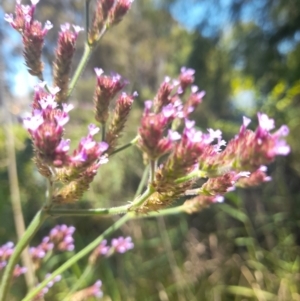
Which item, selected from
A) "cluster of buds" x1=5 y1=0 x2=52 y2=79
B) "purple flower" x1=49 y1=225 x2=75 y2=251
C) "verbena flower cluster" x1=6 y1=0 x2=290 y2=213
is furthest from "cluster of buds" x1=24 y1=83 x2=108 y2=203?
"purple flower" x1=49 y1=225 x2=75 y2=251

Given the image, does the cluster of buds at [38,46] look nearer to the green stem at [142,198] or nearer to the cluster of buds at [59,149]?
the cluster of buds at [59,149]

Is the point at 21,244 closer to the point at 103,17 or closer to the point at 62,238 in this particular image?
the point at 62,238

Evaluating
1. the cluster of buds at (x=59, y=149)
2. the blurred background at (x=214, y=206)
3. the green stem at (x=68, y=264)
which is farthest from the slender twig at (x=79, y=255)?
the blurred background at (x=214, y=206)

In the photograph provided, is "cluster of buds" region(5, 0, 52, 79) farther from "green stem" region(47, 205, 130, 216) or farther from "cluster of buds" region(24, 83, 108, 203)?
"green stem" region(47, 205, 130, 216)

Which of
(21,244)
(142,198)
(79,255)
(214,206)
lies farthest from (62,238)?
(214,206)

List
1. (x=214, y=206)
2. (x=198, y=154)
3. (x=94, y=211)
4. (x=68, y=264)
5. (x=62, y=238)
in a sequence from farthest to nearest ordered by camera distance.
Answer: (x=214, y=206)
(x=62, y=238)
(x=68, y=264)
(x=94, y=211)
(x=198, y=154)
